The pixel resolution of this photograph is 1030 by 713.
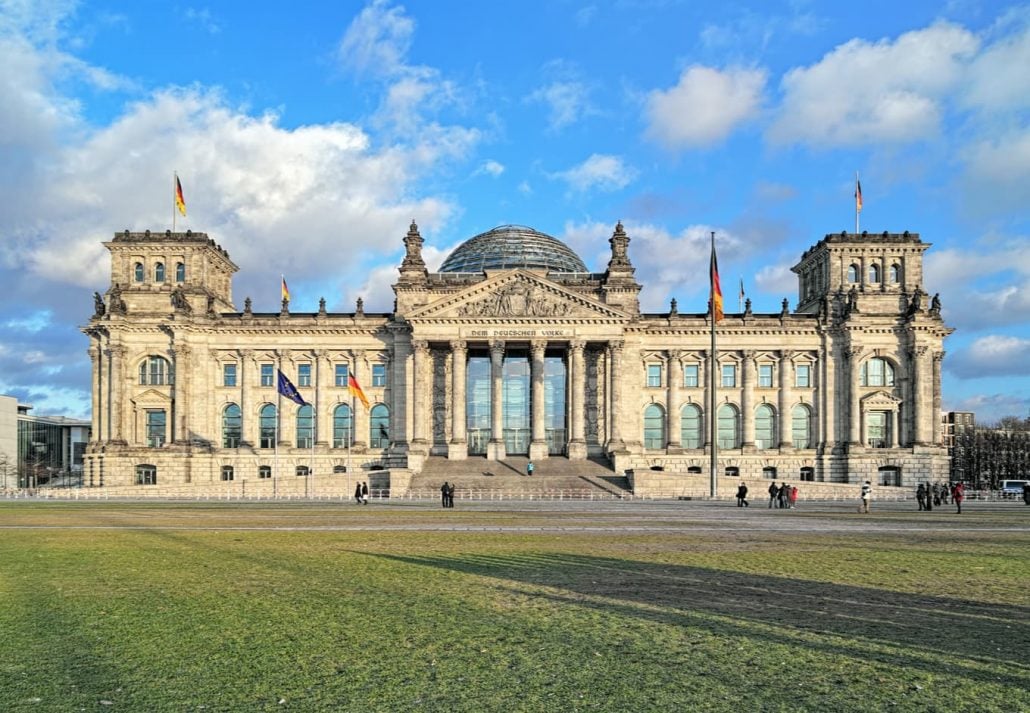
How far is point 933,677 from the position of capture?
38.0ft

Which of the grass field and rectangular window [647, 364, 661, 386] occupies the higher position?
rectangular window [647, 364, 661, 386]

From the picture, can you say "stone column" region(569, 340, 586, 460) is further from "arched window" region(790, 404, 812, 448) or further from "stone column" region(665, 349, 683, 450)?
"arched window" region(790, 404, 812, 448)

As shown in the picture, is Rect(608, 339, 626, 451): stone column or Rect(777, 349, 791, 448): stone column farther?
Rect(777, 349, 791, 448): stone column

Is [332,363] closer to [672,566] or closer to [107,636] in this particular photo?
[672,566]

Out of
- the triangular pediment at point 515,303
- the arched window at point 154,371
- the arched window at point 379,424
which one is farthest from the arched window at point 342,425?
the arched window at point 154,371

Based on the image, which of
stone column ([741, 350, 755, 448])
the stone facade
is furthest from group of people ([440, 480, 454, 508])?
stone column ([741, 350, 755, 448])

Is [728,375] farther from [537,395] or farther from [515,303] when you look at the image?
[515,303]

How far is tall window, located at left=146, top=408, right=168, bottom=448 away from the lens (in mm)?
96000

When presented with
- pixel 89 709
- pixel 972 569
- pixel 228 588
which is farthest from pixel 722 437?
pixel 89 709

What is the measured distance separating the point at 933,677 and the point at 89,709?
979cm

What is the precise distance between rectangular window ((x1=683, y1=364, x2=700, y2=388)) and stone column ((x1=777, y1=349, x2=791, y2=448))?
339 inches

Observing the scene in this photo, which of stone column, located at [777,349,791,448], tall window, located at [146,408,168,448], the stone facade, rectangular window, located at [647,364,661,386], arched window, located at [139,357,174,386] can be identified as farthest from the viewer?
rectangular window, located at [647,364,661,386]

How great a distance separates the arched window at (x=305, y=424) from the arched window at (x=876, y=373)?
188 ft

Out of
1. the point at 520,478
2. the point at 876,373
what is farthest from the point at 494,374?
the point at 876,373
